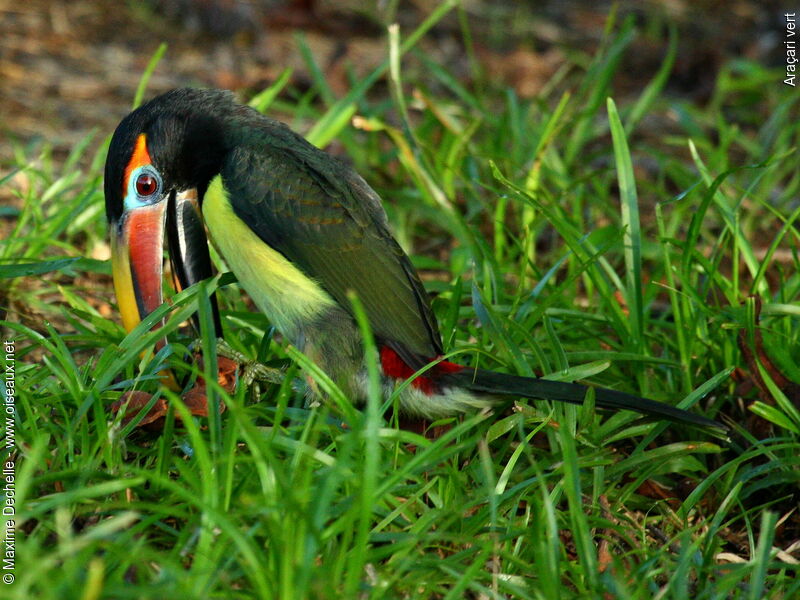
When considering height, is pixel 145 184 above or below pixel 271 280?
above

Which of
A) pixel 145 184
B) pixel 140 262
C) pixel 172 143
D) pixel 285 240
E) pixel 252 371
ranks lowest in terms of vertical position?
pixel 252 371

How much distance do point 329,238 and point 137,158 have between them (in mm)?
615

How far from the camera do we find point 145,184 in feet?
9.68

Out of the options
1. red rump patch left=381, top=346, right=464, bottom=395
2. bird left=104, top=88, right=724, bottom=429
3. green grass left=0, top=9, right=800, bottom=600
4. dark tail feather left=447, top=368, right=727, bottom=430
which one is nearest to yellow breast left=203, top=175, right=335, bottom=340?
bird left=104, top=88, right=724, bottom=429

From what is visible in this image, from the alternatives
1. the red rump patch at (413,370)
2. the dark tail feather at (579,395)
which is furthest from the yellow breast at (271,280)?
the dark tail feather at (579,395)

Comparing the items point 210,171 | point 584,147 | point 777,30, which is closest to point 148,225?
point 210,171

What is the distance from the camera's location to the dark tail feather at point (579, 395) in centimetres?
251

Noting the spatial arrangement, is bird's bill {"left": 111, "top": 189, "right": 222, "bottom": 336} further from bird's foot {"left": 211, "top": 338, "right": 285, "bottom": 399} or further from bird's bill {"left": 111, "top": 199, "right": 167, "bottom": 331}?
bird's foot {"left": 211, "top": 338, "right": 285, "bottom": 399}

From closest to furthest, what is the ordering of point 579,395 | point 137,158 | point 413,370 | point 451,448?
point 451,448 → point 579,395 → point 413,370 → point 137,158

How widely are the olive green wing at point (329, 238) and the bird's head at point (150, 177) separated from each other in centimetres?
15

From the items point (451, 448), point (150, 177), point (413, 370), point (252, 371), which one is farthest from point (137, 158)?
point (451, 448)

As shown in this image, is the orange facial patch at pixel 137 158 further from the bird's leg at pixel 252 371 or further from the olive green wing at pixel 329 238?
the bird's leg at pixel 252 371

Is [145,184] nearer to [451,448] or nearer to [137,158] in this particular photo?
[137,158]

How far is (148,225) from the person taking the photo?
2.97 meters
